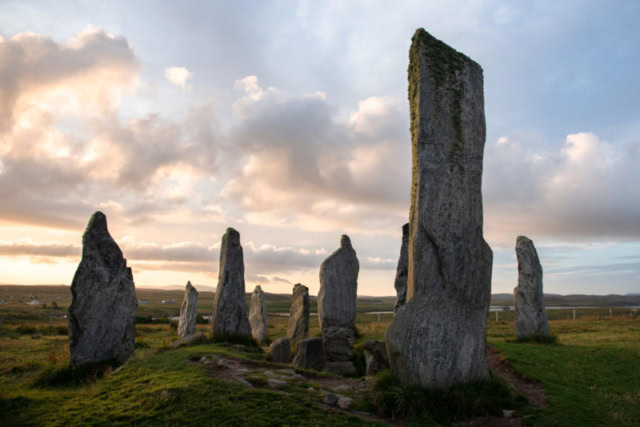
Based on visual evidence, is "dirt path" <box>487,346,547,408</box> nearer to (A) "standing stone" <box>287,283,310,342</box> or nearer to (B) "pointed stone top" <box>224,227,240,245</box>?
(A) "standing stone" <box>287,283,310,342</box>

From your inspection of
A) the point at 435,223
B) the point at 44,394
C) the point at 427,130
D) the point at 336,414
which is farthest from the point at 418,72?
the point at 44,394

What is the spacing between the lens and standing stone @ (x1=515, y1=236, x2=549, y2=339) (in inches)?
720

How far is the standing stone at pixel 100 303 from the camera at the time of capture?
13.0 meters

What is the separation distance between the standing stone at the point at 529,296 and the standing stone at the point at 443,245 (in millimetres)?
10029

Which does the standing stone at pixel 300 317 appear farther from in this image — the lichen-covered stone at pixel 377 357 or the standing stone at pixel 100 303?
the standing stone at pixel 100 303

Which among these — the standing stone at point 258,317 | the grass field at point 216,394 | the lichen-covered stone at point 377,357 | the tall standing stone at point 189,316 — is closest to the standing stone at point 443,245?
the grass field at point 216,394

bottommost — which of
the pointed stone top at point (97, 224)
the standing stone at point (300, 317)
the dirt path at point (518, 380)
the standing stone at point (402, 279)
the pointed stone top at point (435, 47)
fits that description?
the dirt path at point (518, 380)

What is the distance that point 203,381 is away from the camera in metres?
9.89

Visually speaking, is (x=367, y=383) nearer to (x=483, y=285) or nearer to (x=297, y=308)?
(x=483, y=285)

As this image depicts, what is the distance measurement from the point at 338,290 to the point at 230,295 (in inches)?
189

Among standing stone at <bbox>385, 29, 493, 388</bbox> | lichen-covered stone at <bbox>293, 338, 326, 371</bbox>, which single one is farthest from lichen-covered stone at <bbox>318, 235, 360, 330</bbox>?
standing stone at <bbox>385, 29, 493, 388</bbox>

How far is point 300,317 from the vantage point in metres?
20.0

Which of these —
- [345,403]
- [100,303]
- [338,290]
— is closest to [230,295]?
[338,290]

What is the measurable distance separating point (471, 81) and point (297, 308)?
43.6 ft
